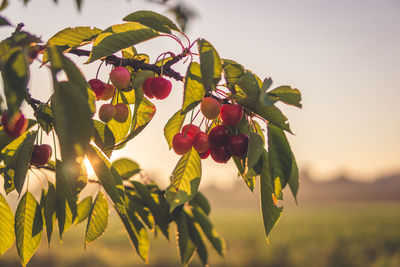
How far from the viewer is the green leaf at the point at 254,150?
662 millimetres

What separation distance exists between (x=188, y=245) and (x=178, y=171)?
57 cm

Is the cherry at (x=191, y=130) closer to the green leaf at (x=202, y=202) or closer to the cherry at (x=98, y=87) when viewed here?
the cherry at (x=98, y=87)

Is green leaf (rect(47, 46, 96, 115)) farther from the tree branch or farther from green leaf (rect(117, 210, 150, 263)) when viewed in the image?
green leaf (rect(117, 210, 150, 263))

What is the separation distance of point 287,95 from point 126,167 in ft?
2.82

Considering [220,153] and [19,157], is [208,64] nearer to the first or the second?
[220,153]

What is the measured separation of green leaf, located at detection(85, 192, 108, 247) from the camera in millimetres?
1075

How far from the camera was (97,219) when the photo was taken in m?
1.12

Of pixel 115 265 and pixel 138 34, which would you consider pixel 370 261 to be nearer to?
pixel 115 265

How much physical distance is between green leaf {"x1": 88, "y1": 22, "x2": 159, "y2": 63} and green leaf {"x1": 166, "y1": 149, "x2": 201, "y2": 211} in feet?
1.07

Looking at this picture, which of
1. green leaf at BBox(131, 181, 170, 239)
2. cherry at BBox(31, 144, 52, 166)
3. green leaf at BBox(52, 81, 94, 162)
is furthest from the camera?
green leaf at BBox(131, 181, 170, 239)

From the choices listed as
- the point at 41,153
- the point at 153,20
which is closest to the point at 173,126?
the point at 153,20

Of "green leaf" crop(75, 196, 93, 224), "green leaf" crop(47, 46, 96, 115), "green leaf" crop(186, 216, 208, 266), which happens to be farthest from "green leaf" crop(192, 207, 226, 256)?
"green leaf" crop(47, 46, 96, 115)

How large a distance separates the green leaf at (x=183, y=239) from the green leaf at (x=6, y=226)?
22.4 inches

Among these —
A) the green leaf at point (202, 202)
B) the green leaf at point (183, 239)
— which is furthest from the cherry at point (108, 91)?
the green leaf at point (202, 202)
